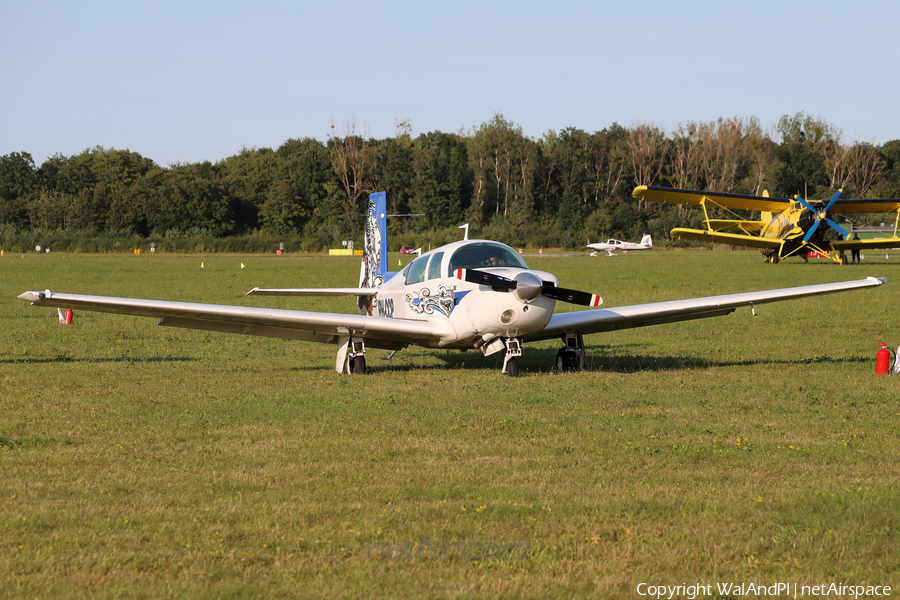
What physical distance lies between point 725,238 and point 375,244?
32357mm

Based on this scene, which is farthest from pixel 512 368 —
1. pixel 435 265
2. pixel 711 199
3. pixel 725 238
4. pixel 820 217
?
pixel 820 217

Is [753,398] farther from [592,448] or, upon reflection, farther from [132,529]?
[132,529]

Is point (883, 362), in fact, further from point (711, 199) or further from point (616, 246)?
point (616, 246)

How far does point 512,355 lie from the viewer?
11969 millimetres

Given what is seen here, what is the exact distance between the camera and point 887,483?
6.10m

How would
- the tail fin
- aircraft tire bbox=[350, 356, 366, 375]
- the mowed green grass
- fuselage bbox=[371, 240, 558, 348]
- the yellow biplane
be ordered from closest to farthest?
1. the mowed green grass
2. fuselage bbox=[371, 240, 558, 348]
3. aircraft tire bbox=[350, 356, 366, 375]
4. the tail fin
5. the yellow biplane

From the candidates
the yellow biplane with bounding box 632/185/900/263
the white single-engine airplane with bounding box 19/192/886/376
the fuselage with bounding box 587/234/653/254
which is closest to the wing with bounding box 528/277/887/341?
the white single-engine airplane with bounding box 19/192/886/376

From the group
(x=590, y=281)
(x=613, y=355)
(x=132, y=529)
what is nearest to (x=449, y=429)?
(x=132, y=529)

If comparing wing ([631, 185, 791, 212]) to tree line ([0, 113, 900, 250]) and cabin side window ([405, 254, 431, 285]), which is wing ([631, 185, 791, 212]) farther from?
tree line ([0, 113, 900, 250])

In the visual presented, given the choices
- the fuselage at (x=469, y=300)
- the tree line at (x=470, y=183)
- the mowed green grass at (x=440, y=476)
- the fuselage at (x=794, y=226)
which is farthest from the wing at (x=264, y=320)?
the tree line at (x=470, y=183)

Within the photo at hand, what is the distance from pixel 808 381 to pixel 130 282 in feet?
95.1

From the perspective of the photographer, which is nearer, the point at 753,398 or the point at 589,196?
the point at 753,398

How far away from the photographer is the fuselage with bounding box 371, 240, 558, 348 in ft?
37.7

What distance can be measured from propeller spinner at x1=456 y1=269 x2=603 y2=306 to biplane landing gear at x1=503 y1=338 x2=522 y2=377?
2.78ft
